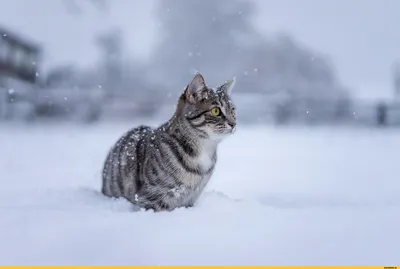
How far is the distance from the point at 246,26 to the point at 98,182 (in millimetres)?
24710

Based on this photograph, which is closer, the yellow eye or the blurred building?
the yellow eye

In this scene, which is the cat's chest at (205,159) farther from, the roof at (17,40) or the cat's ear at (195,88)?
the roof at (17,40)

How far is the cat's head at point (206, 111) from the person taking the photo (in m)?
2.93

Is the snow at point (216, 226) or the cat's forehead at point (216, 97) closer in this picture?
the snow at point (216, 226)

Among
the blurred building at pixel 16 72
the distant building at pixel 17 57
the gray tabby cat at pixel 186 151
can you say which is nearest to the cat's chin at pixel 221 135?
the gray tabby cat at pixel 186 151

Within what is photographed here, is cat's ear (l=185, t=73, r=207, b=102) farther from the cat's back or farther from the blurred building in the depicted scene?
the blurred building

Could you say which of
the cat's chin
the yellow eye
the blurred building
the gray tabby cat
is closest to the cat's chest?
the gray tabby cat

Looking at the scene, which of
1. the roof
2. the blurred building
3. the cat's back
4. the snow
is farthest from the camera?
the roof

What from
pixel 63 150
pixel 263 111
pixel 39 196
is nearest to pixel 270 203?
pixel 39 196

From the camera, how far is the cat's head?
9.62ft

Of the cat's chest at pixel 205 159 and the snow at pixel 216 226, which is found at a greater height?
the cat's chest at pixel 205 159

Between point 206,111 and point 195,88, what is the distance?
0.19 m

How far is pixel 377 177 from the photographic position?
519 cm

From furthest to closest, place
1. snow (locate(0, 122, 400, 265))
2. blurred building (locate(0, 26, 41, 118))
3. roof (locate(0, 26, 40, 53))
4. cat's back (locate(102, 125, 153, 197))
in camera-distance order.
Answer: roof (locate(0, 26, 40, 53)), blurred building (locate(0, 26, 41, 118)), cat's back (locate(102, 125, 153, 197)), snow (locate(0, 122, 400, 265))
